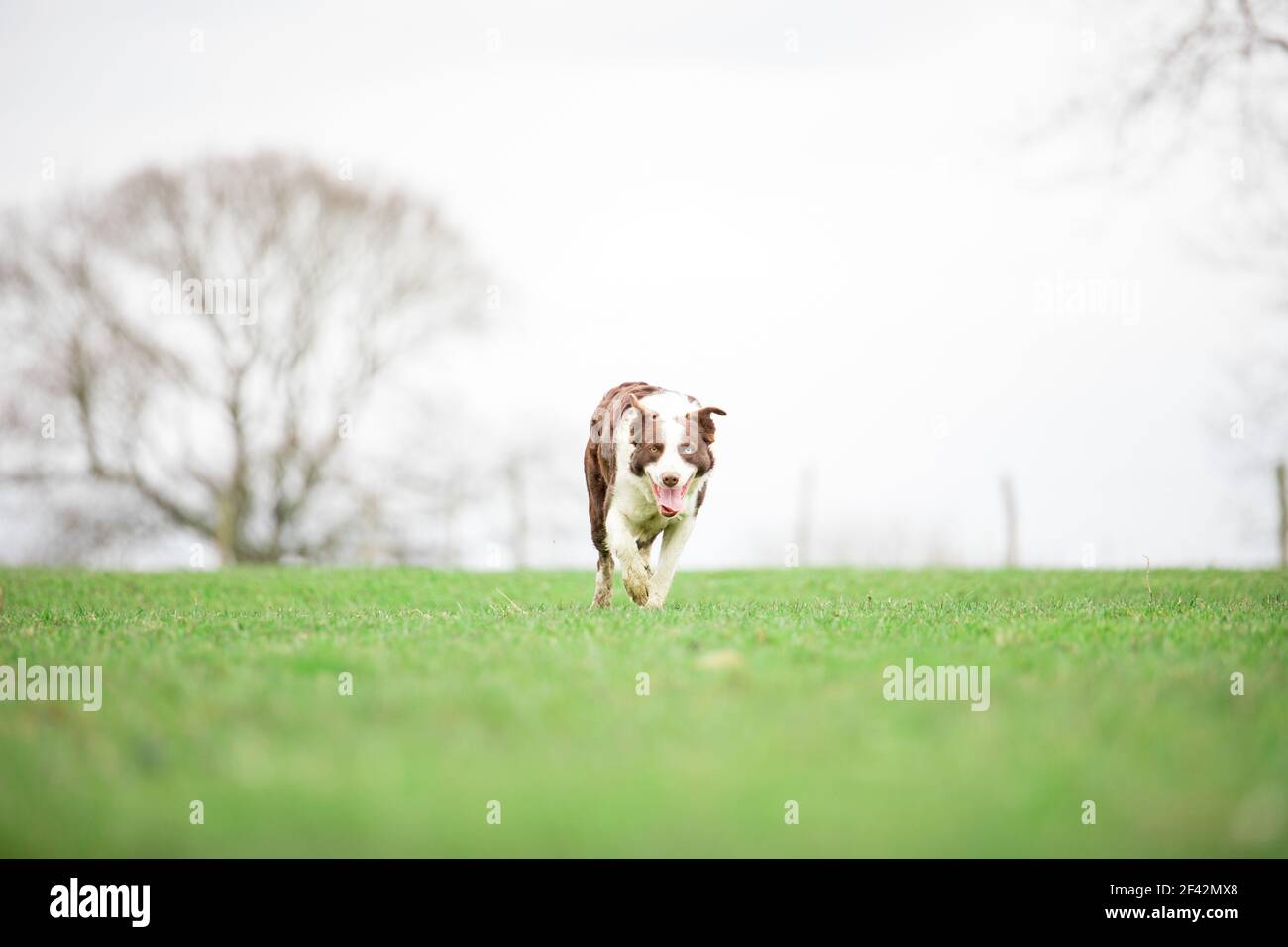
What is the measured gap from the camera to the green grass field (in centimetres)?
378

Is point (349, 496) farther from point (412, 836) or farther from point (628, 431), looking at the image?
point (412, 836)

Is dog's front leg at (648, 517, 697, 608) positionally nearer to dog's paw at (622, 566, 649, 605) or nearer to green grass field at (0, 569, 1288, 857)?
dog's paw at (622, 566, 649, 605)

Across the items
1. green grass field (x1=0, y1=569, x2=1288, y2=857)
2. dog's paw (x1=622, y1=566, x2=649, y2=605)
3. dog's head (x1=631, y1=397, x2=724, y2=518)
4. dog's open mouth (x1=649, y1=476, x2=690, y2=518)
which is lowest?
green grass field (x1=0, y1=569, x2=1288, y2=857)

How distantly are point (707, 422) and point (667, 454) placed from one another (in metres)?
0.78

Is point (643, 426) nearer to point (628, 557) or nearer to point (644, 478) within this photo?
point (644, 478)

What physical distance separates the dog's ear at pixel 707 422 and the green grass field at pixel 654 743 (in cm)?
213

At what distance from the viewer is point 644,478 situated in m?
9.80

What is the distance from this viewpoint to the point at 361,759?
4430 millimetres

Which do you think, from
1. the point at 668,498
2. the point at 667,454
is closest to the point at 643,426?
the point at 667,454

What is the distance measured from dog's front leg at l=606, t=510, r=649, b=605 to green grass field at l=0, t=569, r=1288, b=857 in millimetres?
1515

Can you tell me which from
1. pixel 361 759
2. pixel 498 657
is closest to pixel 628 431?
pixel 498 657

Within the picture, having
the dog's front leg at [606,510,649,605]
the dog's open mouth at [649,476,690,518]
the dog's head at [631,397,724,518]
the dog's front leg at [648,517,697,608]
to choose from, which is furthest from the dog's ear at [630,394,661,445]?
the dog's front leg at [648,517,697,608]

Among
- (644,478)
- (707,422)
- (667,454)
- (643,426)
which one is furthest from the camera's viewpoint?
(707,422)
